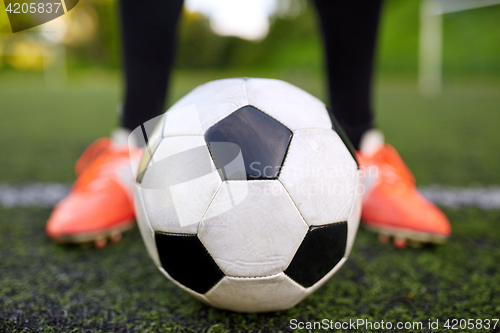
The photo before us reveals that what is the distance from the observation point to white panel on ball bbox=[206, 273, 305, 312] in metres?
0.84

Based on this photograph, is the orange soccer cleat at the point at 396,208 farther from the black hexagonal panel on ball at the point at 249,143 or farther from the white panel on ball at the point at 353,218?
the black hexagonal panel on ball at the point at 249,143

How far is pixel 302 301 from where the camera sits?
1.01 metres

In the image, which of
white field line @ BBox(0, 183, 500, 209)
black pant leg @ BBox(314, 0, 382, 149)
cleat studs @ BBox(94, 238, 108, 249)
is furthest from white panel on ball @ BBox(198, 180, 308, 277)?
white field line @ BBox(0, 183, 500, 209)

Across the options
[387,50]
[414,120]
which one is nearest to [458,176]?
[414,120]

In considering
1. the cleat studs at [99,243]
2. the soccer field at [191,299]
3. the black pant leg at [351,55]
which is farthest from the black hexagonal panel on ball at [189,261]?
the black pant leg at [351,55]

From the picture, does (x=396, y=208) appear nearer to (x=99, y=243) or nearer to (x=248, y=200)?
(x=248, y=200)

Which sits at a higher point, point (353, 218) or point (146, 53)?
point (146, 53)

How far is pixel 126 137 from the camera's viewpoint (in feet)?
5.25

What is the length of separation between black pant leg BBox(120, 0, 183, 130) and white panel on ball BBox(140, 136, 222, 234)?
65 cm

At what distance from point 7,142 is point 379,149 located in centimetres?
293

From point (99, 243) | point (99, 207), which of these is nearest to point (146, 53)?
point (99, 207)

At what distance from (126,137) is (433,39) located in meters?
13.0

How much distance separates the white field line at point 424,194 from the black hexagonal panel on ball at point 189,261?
105 centimetres

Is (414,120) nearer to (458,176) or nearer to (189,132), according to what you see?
(458,176)
